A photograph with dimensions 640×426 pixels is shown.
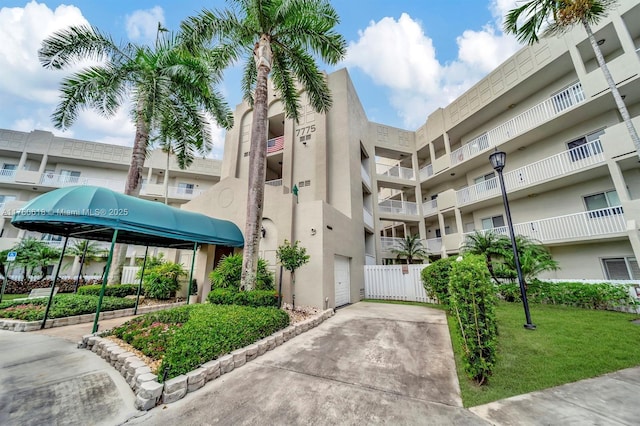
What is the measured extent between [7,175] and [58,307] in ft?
77.8

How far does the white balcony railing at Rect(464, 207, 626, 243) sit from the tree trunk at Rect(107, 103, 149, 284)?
18783 millimetres

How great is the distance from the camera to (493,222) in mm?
14742

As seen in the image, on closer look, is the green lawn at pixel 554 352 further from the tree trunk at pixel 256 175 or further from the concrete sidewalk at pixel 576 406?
the tree trunk at pixel 256 175

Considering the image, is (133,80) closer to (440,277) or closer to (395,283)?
(440,277)

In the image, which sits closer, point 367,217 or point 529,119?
point 529,119

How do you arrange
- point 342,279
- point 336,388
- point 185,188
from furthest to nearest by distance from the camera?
point 185,188 < point 342,279 < point 336,388

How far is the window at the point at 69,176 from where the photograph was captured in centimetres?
2148

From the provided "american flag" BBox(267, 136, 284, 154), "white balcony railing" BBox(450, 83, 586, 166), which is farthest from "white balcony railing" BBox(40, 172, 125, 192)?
"white balcony railing" BBox(450, 83, 586, 166)

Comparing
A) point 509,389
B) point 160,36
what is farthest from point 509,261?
point 160,36

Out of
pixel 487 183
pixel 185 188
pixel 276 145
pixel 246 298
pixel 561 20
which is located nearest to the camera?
pixel 246 298

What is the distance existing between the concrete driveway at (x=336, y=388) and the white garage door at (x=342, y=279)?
444 centimetres

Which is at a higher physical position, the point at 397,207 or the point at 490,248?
the point at 397,207

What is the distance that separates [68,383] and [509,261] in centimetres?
1320

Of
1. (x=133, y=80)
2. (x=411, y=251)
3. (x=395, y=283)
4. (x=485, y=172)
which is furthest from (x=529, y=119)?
(x=133, y=80)
